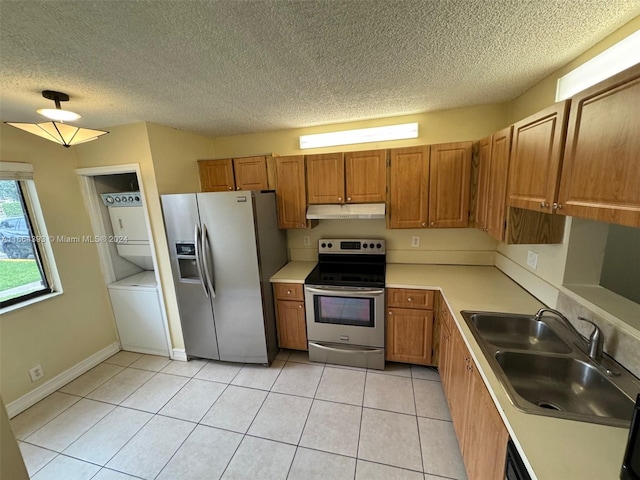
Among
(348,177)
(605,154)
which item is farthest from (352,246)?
(605,154)

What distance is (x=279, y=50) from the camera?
4.28ft

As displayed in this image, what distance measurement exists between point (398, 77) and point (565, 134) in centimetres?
99

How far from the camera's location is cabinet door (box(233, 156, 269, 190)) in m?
2.72

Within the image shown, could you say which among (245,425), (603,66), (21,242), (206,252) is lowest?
(245,425)

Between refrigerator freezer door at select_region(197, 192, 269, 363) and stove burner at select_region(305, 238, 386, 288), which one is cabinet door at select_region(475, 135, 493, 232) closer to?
stove burner at select_region(305, 238, 386, 288)

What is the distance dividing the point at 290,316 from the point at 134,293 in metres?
1.76

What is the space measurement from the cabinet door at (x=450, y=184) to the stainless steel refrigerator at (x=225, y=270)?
1588mm

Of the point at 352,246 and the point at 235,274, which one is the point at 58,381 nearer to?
the point at 235,274

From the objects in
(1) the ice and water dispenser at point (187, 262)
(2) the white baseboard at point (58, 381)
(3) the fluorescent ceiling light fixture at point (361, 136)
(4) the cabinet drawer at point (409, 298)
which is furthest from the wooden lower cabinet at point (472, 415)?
(2) the white baseboard at point (58, 381)

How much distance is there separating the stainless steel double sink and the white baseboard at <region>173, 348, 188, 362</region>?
2.76m

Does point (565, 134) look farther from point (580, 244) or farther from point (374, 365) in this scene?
point (374, 365)

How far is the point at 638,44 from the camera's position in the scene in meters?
1.13

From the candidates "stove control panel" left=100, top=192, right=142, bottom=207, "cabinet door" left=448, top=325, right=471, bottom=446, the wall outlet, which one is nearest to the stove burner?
"cabinet door" left=448, top=325, right=471, bottom=446

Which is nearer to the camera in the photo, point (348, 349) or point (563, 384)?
point (563, 384)
